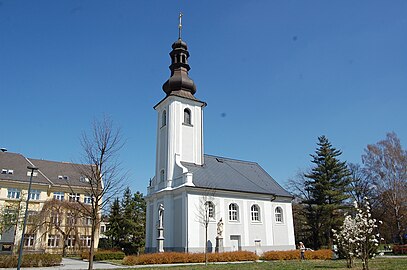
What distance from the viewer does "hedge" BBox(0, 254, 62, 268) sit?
2009 centimetres

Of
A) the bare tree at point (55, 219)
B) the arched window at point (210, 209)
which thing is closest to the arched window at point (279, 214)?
the arched window at point (210, 209)

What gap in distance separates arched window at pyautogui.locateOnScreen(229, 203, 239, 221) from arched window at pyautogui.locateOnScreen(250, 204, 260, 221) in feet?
6.05

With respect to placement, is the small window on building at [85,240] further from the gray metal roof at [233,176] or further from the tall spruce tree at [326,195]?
A: the tall spruce tree at [326,195]

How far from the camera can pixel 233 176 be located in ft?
113

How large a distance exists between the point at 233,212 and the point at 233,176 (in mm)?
4468

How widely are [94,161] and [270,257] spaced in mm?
17525

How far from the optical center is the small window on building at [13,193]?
138 feet

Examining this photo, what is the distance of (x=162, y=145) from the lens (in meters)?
34.4

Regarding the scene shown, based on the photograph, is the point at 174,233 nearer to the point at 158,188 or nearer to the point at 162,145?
the point at 158,188

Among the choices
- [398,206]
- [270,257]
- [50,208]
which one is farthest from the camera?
[50,208]

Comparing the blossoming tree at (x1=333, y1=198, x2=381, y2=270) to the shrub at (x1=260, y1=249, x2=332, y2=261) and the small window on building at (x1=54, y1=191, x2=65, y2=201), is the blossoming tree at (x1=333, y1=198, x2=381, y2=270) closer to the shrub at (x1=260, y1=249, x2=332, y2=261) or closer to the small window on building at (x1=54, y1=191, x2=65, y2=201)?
the shrub at (x1=260, y1=249, x2=332, y2=261)

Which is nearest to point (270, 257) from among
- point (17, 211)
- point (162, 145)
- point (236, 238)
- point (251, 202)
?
point (236, 238)

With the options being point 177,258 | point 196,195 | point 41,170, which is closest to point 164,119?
point 196,195

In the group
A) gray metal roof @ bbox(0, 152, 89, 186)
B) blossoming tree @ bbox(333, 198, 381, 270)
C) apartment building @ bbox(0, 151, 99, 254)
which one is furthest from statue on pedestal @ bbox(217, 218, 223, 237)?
gray metal roof @ bbox(0, 152, 89, 186)
